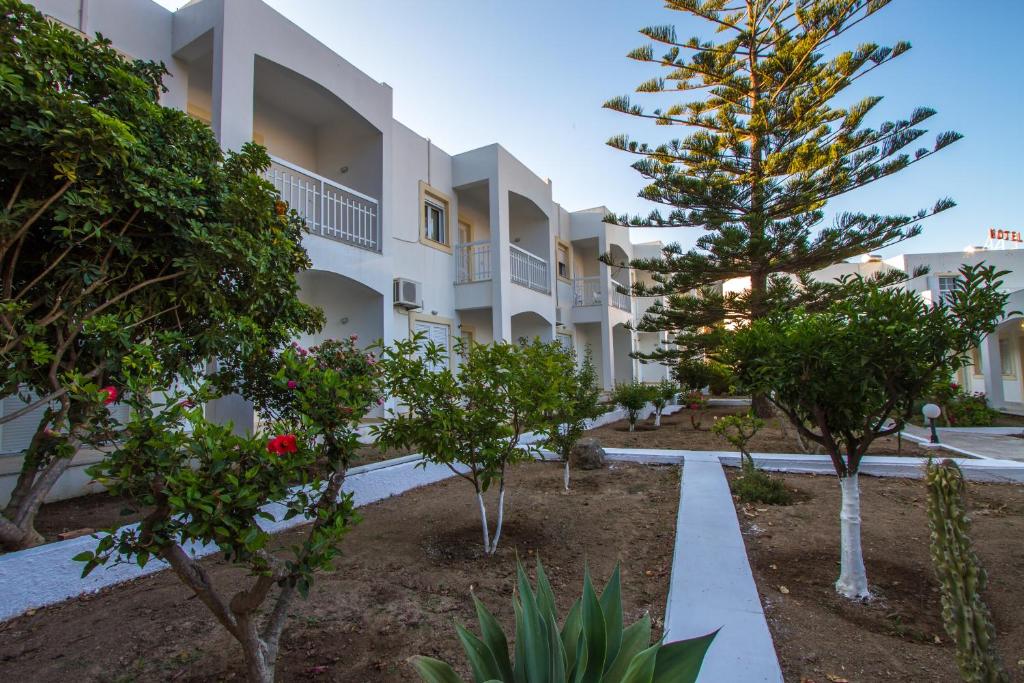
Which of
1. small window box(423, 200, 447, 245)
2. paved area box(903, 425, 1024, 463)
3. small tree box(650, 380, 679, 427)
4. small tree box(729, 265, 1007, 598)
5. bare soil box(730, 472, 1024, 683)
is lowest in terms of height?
bare soil box(730, 472, 1024, 683)

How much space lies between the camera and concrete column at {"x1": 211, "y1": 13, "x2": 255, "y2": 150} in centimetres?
594

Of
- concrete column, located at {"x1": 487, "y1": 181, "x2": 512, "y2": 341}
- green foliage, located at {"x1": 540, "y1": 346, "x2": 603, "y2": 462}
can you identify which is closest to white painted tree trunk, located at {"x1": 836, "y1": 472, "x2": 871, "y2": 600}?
green foliage, located at {"x1": 540, "y1": 346, "x2": 603, "y2": 462}

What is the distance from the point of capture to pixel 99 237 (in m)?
3.26

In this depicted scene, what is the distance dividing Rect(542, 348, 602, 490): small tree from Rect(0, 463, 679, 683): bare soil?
690mm

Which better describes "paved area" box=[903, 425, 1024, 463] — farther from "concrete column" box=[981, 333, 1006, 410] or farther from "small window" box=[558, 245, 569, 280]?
"small window" box=[558, 245, 569, 280]

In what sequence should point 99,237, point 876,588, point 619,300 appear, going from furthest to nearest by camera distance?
point 619,300 → point 99,237 → point 876,588

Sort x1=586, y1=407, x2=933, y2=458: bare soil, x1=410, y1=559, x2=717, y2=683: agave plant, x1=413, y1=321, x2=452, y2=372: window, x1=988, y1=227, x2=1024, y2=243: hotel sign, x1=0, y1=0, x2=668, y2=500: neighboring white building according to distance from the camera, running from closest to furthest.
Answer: x1=410, y1=559, x2=717, y2=683: agave plant
x1=0, y1=0, x2=668, y2=500: neighboring white building
x1=586, y1=407, x2=933, y2=458: bare soil
x1=413, y1=321, x2=452, y2=372: window
x1=988, y1=227, x2=1024, y2=243: hotel sign

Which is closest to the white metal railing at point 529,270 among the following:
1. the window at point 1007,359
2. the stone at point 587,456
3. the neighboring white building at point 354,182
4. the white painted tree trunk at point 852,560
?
the neighboring white building at point 354,182

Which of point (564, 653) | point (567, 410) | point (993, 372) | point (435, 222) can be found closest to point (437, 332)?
point (435, 222)

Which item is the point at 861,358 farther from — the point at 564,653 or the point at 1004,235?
the point at 1004,235

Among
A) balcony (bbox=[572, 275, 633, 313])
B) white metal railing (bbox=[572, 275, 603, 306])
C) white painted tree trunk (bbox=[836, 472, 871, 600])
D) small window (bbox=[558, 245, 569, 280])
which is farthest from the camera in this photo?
white metal railing (bbox=[572, 275, 603, 306])

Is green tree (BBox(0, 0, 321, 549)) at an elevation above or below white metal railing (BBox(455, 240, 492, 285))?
below

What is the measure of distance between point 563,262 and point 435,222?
248 inches

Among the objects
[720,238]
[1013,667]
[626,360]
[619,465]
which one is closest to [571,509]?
[619,465]
